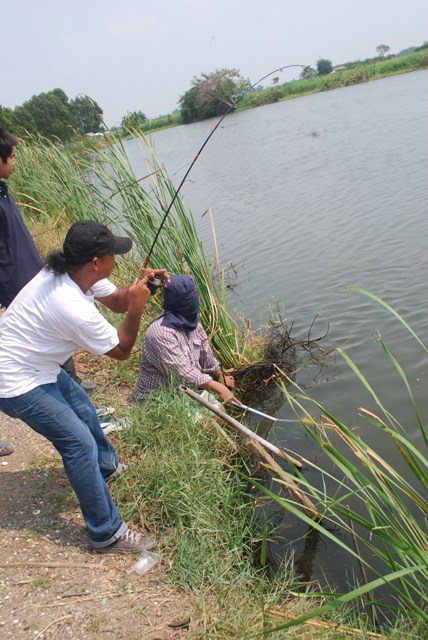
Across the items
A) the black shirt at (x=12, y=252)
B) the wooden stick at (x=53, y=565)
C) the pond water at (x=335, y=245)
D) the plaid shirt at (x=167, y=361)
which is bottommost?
the pond water at (x=335, y=245)

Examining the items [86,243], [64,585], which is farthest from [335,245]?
[64,585]

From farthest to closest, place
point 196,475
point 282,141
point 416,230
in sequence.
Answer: point 282,141 → point 416,230 → point 196,475

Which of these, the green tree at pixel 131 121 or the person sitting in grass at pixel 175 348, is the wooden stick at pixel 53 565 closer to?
the person sitting in grass at pixel 175 348

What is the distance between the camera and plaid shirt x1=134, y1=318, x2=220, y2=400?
3.48 m

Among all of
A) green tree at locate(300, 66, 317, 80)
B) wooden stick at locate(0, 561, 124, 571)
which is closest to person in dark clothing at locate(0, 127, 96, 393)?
wooden stick at locate(0, 561, 124, 571)

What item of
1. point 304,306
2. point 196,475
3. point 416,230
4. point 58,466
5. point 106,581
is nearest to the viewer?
point 106,581

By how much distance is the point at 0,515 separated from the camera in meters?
2.74

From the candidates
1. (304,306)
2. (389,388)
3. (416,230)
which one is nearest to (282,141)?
(416,230)

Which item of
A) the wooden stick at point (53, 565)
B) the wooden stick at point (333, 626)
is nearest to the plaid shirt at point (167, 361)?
the wooden stick at point (53, 565)

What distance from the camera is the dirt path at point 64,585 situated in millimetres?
2066

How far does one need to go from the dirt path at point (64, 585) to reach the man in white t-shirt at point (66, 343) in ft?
0.51

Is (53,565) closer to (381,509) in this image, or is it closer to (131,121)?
(381,509)

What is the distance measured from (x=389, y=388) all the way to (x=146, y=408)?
213 cm

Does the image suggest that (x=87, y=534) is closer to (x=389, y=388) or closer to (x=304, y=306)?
(x=389, y=388)
